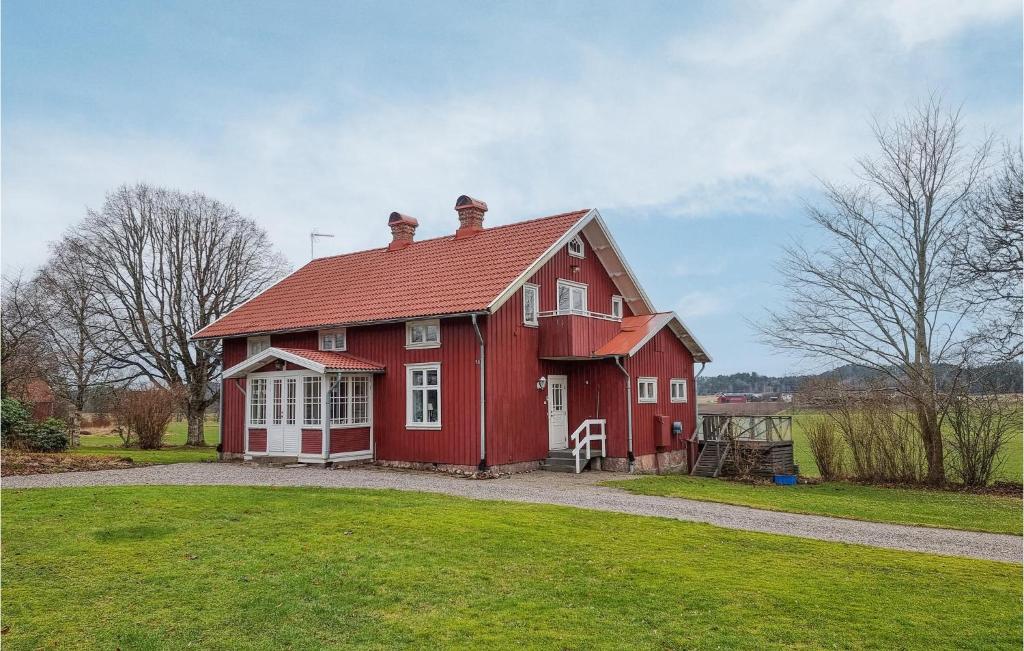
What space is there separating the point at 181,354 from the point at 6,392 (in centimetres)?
742

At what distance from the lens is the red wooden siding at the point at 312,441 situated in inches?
729

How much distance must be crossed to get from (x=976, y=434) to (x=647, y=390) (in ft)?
27.0

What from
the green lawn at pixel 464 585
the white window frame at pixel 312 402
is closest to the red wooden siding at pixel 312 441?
the white window frame at pixel 312 402

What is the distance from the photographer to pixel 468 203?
888 inches

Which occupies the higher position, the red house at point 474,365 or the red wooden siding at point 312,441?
the red house at point 474,365

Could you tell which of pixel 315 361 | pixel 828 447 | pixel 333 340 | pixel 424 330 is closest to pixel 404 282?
pixel 424 330

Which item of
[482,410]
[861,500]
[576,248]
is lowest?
[861,500]

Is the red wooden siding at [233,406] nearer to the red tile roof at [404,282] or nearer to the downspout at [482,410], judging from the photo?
the red tile roof at [404,282]

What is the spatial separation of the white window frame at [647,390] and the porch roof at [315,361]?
23.6 ft

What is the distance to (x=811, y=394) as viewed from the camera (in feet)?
63.1

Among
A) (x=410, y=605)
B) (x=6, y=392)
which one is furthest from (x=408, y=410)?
(x=6, y=392)

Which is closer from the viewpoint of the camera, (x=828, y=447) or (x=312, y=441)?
(x=312, y=441)

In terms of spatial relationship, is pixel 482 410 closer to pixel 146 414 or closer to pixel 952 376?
pixel 952 376

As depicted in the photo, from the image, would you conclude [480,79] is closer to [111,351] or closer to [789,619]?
[789,619]
